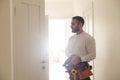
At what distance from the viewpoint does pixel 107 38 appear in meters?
2.47

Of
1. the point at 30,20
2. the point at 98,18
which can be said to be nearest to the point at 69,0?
the point at 98,18

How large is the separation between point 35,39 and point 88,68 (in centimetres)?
88

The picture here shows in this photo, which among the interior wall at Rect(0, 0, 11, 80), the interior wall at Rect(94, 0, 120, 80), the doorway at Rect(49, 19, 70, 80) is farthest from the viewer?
the doorway at Rect(49, 19, 70, 80)

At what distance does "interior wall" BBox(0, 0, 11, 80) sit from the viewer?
2271 millimetres

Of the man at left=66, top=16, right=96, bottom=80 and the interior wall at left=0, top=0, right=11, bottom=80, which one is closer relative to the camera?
the man at left=66, top=16, right=96, bottom=80

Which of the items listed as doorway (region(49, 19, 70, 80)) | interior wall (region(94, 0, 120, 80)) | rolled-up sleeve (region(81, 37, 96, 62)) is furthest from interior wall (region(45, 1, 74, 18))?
rolled-up sleeve (region(81, 37, 96, 62))

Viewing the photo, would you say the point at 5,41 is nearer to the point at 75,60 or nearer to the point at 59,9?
the point at 75,60

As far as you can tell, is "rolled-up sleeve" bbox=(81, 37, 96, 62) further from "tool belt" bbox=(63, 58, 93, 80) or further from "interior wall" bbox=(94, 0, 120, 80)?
"interior wall" bbox=(94, 0, 120, 80)

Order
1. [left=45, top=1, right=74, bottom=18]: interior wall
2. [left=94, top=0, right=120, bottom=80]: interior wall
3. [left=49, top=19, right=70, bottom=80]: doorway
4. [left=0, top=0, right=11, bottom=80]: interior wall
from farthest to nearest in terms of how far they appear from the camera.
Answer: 1. [left=49, top=19, right=70, bottom=80]: doorway
2. [left=45, top=1, right=74, bottom=18]: interior wall
3. [left=0, top=0, right=11, bottom=80]: interior wall
4. [left=94, top=0, right=120, bottom=80]: interior wall

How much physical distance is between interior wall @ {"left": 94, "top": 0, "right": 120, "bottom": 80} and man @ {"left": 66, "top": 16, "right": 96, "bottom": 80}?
0.26m

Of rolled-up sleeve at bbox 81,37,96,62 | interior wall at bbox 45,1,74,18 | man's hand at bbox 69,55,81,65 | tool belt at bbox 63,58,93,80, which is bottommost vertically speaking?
tool belt at bbox 63,58,93,80

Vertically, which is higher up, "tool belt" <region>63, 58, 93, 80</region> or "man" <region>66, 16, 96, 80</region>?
"man" <region>66, 16, 96, 80</region>

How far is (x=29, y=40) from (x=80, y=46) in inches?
28.5

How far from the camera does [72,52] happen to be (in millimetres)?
2338
